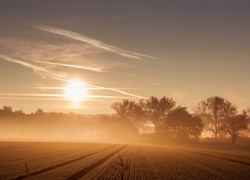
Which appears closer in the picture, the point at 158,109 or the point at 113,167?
the point at 113,167

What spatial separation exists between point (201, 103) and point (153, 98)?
1041 inches

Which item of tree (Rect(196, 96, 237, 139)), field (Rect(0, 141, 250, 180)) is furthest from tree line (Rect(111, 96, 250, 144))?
field (Rect(0, 141, 250, 180))

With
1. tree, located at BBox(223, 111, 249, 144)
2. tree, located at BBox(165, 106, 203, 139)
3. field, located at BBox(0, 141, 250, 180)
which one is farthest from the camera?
tree, located at BBox(165, 106, 203, 139)

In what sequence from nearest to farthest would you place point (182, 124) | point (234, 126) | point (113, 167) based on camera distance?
point (113, 167) → point (234, 126) → point (182, 124)

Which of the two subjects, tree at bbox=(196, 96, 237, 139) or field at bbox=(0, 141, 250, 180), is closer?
field at bbox=(0, 141, 250, 180)

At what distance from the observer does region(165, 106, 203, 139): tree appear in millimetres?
117500

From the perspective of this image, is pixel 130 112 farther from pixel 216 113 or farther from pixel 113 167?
pixel 113 167

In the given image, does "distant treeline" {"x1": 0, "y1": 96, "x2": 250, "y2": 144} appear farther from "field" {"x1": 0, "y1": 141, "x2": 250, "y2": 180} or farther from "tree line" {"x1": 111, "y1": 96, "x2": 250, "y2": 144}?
"field" {"x1": 0, "y1": 141, "x2": 250, "y2": 180}

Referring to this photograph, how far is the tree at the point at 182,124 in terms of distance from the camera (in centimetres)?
11750

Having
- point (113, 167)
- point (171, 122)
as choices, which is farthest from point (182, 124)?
point (113, 167)

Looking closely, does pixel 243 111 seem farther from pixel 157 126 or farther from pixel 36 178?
pixel 36 178

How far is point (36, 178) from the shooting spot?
809 inches

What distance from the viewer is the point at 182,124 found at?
121 meters

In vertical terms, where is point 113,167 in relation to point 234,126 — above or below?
below
